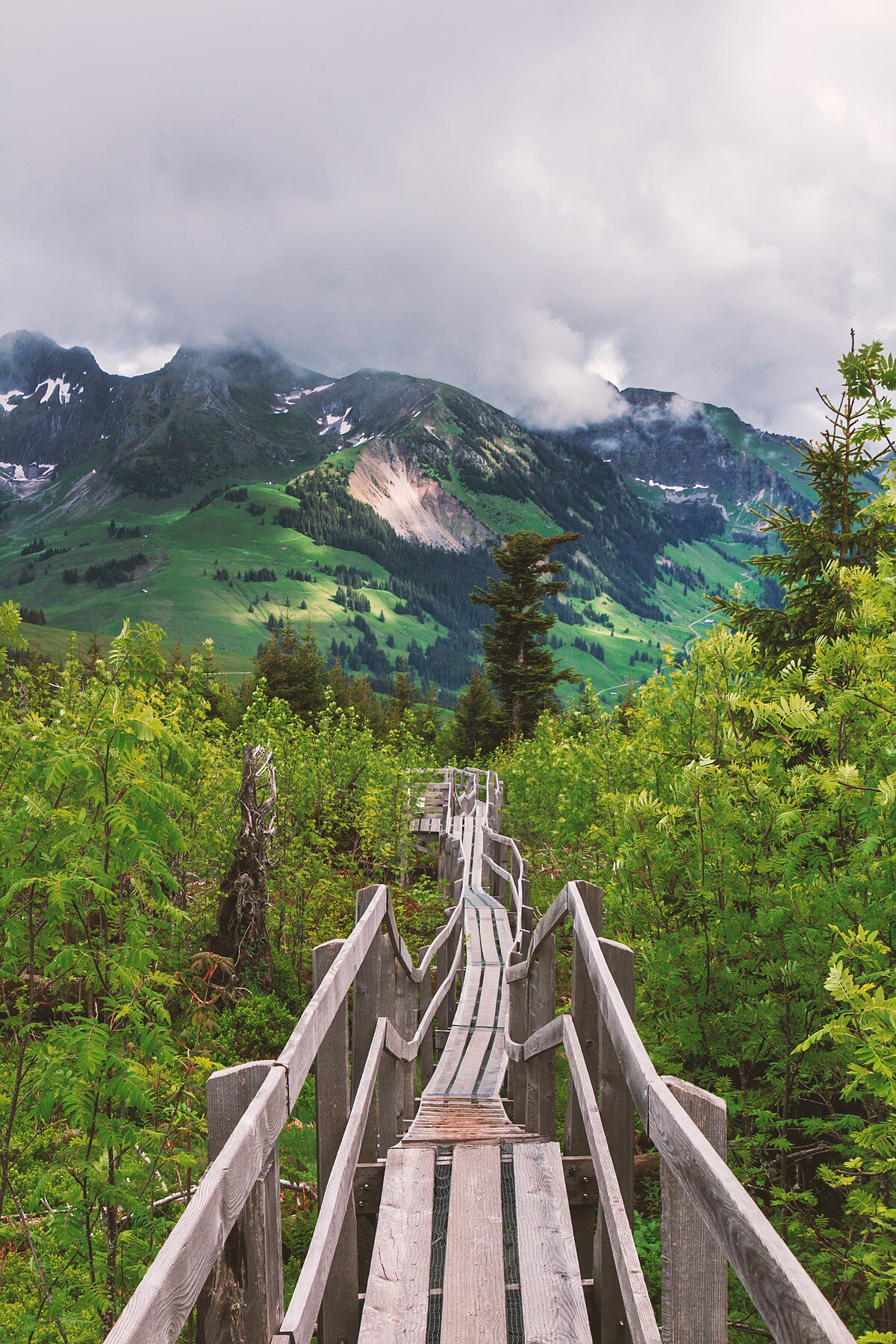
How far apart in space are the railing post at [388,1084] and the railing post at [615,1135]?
1421 millimetres

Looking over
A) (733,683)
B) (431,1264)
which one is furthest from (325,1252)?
(733,683)

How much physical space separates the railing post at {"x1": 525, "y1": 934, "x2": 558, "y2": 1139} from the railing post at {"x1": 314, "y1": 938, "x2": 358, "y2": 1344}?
173cm

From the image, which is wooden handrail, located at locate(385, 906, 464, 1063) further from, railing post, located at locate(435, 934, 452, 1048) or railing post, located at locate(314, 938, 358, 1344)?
railing post, located at locate(435, 934, 452, 1048)

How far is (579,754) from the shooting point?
39.9 ft

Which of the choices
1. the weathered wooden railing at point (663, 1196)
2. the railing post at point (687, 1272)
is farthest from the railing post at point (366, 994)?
the railing post at point (687, 1272)

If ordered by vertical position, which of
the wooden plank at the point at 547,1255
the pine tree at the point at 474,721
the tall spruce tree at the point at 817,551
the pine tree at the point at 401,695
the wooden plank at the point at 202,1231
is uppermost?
the pine tree at the point at 401,695

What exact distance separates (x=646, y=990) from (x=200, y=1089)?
4.71m

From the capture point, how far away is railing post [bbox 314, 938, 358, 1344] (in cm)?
298

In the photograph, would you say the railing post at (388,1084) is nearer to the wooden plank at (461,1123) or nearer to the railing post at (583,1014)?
the wooden plank at (461,1123)

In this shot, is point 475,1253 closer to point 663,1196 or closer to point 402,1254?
point 402,1254

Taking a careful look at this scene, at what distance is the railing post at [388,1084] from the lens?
Answer: 4270 mm

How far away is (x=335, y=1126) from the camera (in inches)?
119

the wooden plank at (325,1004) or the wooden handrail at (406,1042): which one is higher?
the wooden plank at (325,1004)

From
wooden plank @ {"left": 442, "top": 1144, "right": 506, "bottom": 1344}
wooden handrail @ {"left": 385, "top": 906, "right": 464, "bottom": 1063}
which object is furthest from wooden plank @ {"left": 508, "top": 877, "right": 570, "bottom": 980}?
wooden plank @ {"left": 442, "top": 1144, "right": 506, "bottom": 1344}
